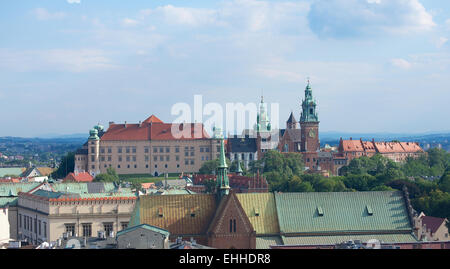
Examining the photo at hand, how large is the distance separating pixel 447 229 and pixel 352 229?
1937 centimetres

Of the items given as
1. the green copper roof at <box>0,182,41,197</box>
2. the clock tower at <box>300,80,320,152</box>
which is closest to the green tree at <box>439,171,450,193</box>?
the green copper roof at <box>0,182,41,197</box>

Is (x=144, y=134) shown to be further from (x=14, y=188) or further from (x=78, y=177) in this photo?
(x=14, y=188)

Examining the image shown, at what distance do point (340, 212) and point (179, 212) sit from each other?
11228 mm

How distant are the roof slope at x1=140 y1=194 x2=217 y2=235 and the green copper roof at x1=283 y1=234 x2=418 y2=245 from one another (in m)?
5.66

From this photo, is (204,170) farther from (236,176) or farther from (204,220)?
(204,220)

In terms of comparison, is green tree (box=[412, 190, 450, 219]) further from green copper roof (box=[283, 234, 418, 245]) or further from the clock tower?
the clock tower

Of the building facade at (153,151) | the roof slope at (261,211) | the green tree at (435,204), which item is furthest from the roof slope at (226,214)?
the building facade at (153,151)

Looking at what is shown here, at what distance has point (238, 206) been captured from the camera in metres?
54.1

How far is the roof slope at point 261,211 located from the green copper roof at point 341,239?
51.4 inches

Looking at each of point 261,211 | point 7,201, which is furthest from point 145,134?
point 261,211

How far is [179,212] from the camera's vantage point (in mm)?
55812
